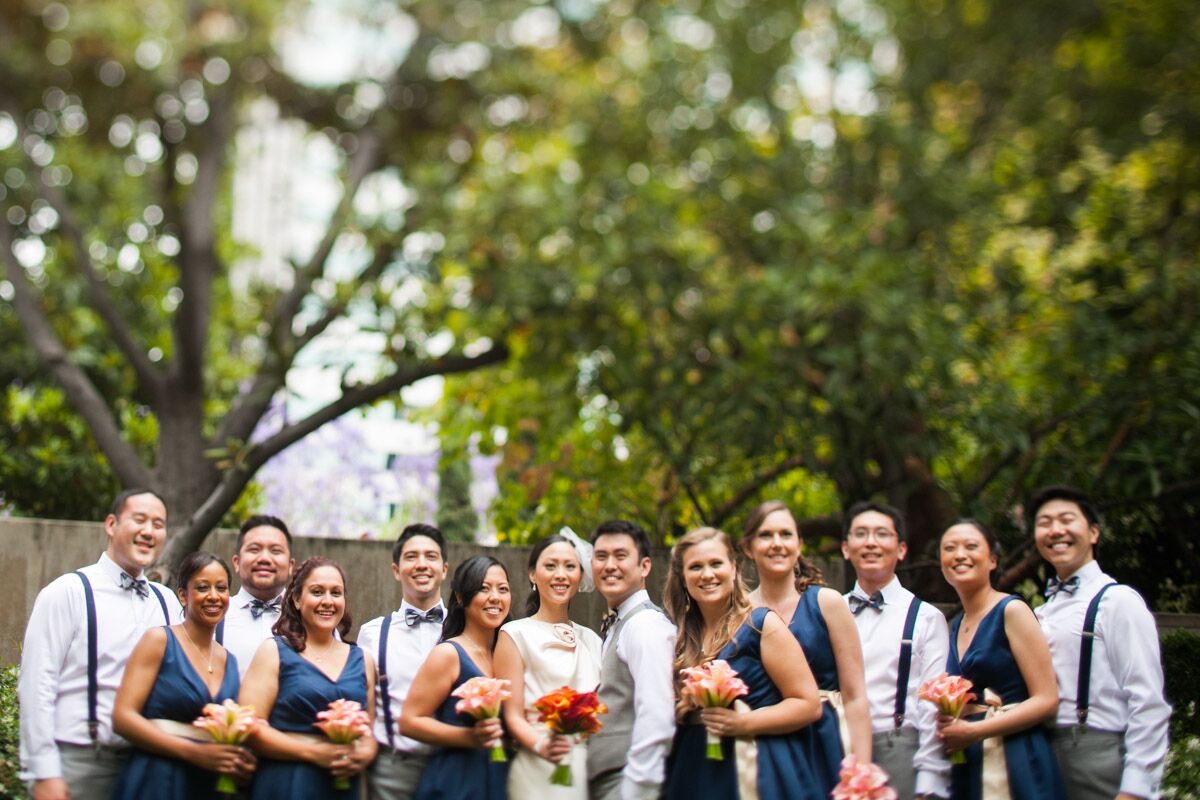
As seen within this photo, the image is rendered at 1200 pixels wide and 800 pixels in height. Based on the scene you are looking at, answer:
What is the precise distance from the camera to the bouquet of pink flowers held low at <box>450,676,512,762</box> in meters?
3.81

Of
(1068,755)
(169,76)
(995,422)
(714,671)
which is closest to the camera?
(714,671)

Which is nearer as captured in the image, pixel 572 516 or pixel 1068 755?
pixel 1068 755

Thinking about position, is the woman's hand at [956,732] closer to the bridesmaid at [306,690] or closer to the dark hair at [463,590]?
the dark hair at [463,590]

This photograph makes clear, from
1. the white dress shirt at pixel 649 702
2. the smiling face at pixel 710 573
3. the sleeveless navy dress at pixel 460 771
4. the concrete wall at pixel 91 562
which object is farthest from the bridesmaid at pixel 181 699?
the concrete wall at pixel 91 562

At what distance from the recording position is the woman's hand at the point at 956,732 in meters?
3.97

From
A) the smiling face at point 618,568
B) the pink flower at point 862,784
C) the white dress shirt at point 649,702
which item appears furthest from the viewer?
the smiling face at point 618,568

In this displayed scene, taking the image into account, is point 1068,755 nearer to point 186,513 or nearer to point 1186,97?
point 186,513

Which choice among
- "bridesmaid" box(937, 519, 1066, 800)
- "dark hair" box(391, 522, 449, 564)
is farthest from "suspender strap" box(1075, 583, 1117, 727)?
"dark hair" box(391, 522, 449, 564)

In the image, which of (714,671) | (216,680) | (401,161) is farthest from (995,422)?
(401,161)

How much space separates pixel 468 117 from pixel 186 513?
4378 millimetres

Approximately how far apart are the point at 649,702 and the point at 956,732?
1064 mm

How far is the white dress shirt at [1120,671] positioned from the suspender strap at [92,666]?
3.32 metres

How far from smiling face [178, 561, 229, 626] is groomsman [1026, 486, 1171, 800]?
292 centimetres

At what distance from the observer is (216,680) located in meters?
4.07
